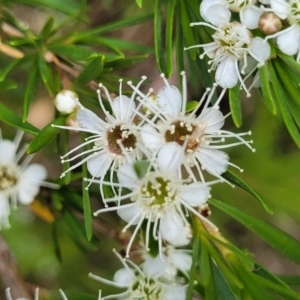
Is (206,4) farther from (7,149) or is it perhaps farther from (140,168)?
(7,149)

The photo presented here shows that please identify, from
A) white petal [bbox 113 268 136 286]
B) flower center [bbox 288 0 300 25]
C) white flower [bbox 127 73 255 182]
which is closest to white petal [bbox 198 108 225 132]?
white flower [bbox 127 73 255 182]

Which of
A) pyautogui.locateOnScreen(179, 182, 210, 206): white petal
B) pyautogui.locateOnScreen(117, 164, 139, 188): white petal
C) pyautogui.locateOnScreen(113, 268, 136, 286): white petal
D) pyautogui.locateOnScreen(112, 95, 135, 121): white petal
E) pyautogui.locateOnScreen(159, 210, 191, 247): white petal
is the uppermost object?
pyautogui.locateOnScreen(112, 95, 135, 121): white petal

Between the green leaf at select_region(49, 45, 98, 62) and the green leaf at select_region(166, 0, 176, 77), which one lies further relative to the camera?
the green leaf at select_region(49, 45, 98, 62)

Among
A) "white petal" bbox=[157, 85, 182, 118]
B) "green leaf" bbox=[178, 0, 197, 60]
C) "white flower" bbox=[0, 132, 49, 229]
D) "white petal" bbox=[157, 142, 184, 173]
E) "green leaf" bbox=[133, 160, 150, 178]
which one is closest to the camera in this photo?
"green leaf" bbox=[133, 160, 150, 178]

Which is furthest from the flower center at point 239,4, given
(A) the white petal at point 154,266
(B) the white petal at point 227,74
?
(A) the white petal at point 154,266

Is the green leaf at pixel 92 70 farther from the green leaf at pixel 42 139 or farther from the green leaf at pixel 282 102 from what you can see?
the green leaf at pixel 282 102

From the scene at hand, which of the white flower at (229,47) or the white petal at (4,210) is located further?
the white petal at (4,210)

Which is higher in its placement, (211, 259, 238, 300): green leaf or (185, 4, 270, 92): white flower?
(185, 4, 270, 92): white flower

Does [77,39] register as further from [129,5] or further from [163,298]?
[129,5]

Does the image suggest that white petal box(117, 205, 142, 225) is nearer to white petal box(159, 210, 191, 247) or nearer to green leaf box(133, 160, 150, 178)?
white petal box(159, 210, 191, 247)
